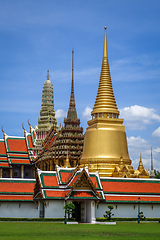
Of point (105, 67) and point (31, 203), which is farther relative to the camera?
point (105, 67)

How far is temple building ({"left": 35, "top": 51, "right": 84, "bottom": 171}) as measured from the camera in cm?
6719

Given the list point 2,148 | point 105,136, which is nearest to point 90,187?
point 105,136

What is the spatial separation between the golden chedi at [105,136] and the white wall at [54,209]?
11838mm

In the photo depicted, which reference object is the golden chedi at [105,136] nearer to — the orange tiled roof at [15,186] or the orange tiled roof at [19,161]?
the orange tiled roof at [15,186]

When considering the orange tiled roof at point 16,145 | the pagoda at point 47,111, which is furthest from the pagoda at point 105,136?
the pagoda at point 47,111

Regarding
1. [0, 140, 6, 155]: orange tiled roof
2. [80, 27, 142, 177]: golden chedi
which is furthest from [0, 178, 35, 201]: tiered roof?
[0, 140, 6, 155]: orange tiled roof

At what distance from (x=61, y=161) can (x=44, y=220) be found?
30997 mm

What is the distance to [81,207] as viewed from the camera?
38.7 metres

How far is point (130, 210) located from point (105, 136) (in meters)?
14.0

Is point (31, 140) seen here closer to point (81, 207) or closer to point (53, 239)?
point (81, 207)

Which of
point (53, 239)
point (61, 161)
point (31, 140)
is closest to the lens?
point (53, 239)

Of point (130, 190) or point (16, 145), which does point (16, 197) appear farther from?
point (16, 145)

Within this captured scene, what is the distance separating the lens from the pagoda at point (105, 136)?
166 feet

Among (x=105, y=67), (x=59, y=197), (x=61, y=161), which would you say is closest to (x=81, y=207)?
(x=59, y=197)
